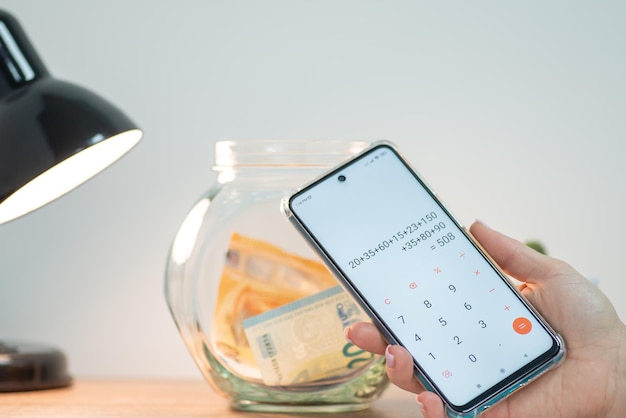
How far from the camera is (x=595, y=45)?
0.98 meters

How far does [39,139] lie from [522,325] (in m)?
0.42

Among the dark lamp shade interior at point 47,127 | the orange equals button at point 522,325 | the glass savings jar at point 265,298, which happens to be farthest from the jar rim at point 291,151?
the orange equals button at point 522,325

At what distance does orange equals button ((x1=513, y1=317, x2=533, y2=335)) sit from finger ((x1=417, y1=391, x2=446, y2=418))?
87 millimetres

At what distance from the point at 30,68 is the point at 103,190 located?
26cm

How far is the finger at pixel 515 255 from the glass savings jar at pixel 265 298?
12 centimetres

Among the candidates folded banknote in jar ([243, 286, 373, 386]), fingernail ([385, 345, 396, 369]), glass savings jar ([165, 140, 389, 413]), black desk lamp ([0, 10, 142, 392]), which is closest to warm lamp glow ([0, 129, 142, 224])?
black desk lamp ([0, 10, 142, 392])

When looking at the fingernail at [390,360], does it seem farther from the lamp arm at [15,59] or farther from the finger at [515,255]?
the lamp arm at [15,59]

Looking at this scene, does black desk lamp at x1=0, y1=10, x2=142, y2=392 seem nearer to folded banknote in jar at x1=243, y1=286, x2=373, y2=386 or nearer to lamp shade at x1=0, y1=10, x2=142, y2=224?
lamp shade at x1=0, y1=10, x2=142, y2=224

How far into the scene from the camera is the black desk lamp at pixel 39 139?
0.71 metres

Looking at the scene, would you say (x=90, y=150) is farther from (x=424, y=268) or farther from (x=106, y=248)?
(x=424, y=268)

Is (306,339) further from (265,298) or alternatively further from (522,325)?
(522,325)

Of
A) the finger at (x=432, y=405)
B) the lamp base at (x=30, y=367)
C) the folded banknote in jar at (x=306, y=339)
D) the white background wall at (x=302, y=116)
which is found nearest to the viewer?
the finger at (x=432, y=405)

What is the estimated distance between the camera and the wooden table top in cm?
72

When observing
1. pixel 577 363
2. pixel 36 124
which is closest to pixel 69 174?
pixel 36 124
